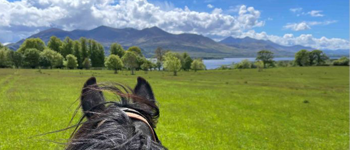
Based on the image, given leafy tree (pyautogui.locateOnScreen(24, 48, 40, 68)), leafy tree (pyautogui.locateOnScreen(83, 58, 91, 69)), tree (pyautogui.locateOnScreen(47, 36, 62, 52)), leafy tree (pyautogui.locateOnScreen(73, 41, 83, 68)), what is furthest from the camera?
tree (pyautogui.locateOnScreen(47, 36, 62, 52))

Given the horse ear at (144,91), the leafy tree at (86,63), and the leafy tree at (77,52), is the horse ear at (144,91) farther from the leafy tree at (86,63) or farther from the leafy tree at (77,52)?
the leafy tree at (77,52)

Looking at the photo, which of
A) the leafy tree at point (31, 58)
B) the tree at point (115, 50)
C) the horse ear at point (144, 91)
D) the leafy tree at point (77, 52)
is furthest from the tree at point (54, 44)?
the horse ear at point (144, 91)

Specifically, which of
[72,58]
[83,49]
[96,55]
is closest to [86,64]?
[72,58]

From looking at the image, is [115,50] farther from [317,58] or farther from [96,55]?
[317,58]

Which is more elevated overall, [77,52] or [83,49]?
[83,49]

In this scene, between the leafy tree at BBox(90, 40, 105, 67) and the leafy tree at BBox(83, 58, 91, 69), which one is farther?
the leafy tree at BBox(90, 40, 105, 67)

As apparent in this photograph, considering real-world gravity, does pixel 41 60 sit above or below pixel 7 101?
above

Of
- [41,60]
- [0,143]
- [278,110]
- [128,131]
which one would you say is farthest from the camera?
[41,60]

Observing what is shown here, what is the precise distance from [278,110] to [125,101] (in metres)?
17.8

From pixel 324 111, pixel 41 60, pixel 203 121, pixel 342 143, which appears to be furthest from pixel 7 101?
pixel 41 60

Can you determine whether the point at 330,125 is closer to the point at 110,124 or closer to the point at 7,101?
the point at 110,124

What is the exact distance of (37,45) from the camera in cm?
7844

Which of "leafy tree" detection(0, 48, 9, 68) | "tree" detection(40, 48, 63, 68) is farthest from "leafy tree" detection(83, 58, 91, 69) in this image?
"leafy tree" detection(0, 48, 9, 68)

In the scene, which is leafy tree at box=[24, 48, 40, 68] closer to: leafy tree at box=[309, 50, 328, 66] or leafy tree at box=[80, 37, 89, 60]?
leafy tree at box=[80, 37, 89, 60]
